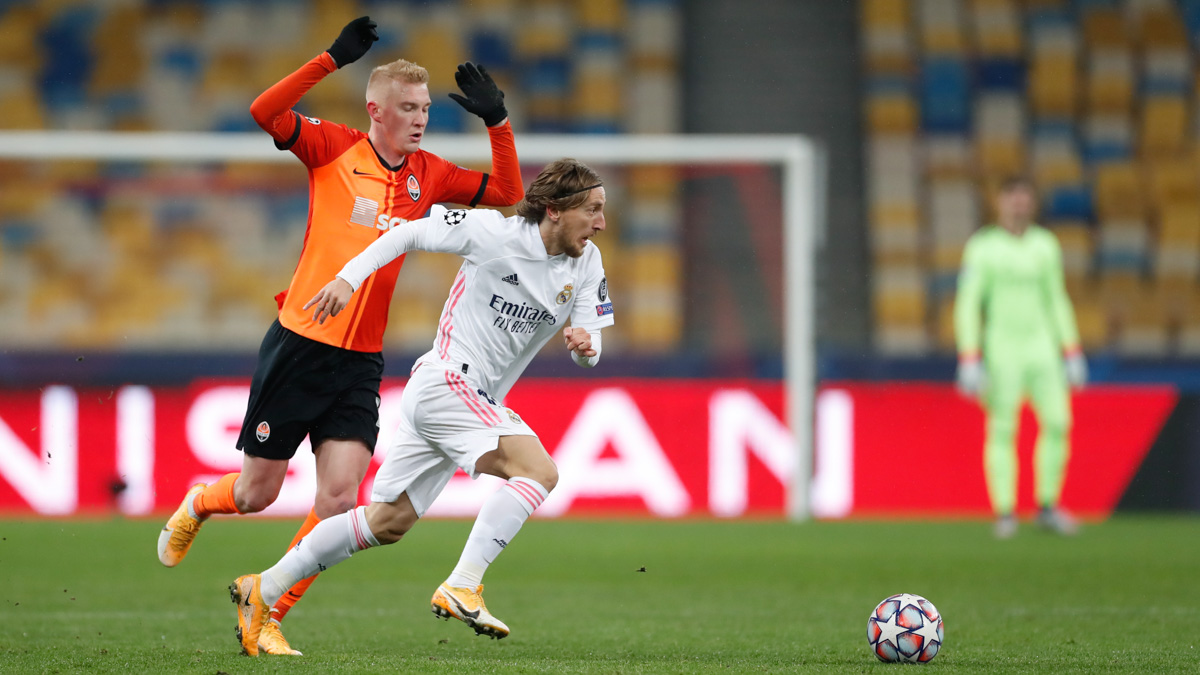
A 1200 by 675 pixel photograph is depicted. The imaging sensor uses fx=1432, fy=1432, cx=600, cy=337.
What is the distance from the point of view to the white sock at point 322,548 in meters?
4.68

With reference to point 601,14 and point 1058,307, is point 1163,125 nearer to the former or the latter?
point 1058,307

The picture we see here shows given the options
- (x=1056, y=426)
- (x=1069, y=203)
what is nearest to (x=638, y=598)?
(x=1056, y=426)

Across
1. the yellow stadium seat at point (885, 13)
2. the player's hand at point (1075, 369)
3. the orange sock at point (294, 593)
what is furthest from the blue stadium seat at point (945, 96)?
the orange sock at point (294, 593)

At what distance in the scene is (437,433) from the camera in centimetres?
465

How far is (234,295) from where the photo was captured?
449 inches


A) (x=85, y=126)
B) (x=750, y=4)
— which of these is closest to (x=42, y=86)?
(x=85, y=126)

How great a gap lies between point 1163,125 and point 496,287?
1055 centimetres

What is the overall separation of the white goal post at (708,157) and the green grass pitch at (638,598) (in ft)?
3.00

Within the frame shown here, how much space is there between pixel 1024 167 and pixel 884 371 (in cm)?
371

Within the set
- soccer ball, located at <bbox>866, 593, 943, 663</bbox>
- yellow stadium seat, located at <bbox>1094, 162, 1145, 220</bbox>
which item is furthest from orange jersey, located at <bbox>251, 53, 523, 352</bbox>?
yellow stadium seat, located at <bbox>1094, 162, 1145, 220</bbox>

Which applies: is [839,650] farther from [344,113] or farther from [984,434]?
[344,113]

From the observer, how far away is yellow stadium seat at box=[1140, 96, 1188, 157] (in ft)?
43.8

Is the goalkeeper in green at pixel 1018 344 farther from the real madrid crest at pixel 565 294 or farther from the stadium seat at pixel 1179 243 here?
the real madrid crest at pixel 565 294

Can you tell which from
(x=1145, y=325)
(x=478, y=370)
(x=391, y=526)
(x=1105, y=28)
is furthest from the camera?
(x=1105, y=28)
